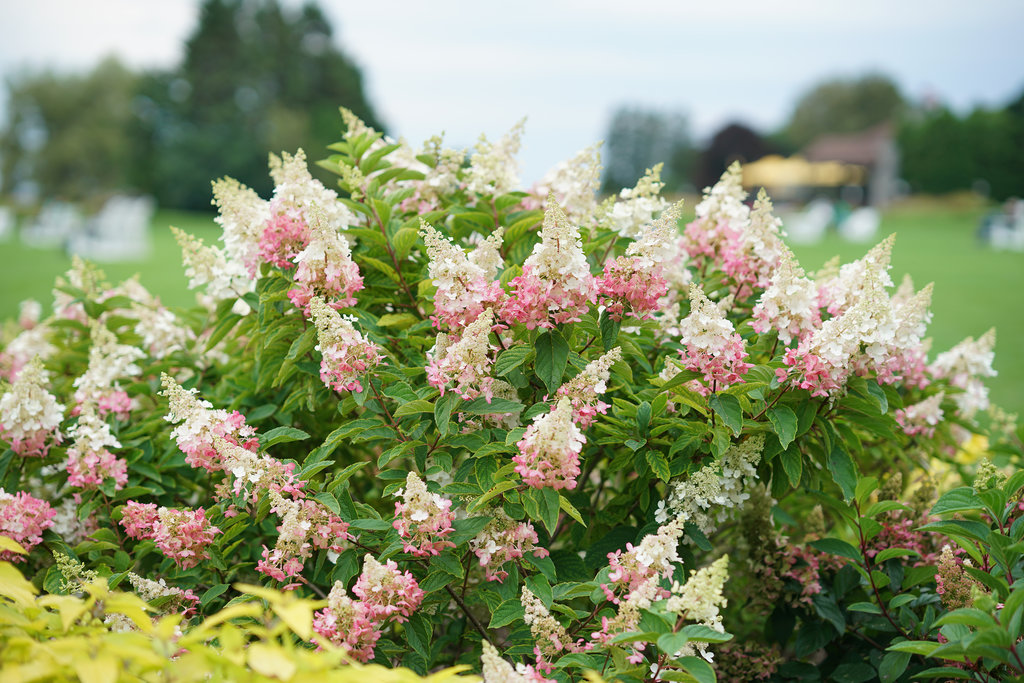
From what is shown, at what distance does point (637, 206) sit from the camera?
2668 mm

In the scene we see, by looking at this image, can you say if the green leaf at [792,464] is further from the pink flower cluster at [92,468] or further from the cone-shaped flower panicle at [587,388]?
the pink flower cluster at [92,468]

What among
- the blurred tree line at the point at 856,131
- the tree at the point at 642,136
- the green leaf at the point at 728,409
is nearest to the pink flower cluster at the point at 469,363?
the green leaf at the point at 728,409

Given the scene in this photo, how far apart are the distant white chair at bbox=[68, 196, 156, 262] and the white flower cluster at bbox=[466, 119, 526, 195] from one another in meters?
21.1

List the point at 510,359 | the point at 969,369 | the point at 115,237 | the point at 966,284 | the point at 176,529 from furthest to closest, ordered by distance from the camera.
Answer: the point at 115,237 < the point at 966,284 < the point at 969,369 < the point at 176,529 < the point at 510,359

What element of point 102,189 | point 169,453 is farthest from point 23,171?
point 169,453

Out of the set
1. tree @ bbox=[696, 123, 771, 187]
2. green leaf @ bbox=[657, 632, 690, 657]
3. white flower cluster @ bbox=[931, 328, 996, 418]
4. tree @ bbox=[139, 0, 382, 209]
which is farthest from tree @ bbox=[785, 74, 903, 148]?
green leaf @ bbox=[657, 632, 690, 657]

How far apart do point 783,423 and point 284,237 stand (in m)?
1.53

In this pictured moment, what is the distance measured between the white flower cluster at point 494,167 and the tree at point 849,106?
85.0 meters

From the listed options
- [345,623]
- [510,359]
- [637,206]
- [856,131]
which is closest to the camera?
[345,623]

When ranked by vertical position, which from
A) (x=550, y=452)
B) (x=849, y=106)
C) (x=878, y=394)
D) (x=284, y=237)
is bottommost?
(x=550, y=452)

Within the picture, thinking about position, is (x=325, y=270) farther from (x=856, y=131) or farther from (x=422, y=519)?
(x=856, y=131)

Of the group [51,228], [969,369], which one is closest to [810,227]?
[51,228]

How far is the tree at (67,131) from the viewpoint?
5134 cm

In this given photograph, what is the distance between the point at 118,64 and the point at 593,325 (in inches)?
2535
